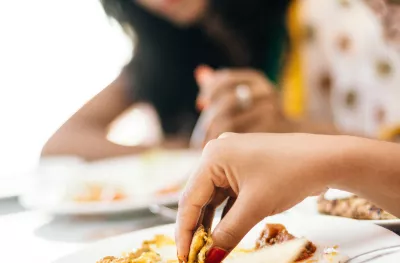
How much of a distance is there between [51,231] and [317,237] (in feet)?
1.29

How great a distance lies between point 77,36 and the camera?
207 cm

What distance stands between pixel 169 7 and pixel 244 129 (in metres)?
0.60

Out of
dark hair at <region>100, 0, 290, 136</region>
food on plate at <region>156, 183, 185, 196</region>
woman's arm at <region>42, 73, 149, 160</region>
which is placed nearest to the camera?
food on plate at <region>156, 183, 185, 196</region>

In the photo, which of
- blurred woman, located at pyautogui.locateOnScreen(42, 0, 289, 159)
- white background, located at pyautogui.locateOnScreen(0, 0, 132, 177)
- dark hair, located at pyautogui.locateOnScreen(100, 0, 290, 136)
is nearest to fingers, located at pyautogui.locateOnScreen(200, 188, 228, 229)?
blurred woman, located at pyautogui.locateOnScreen(42, 0, 289, 159)

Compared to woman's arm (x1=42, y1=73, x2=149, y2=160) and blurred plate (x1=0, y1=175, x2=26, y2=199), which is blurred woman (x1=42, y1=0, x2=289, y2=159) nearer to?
woman's arm (x1=42, y1=73, x2=149, y2=160)

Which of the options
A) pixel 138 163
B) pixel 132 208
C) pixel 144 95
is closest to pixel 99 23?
pixel 144 95

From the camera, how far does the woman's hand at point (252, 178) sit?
1.34 feet

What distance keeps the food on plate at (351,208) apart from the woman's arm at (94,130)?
70 centimetres

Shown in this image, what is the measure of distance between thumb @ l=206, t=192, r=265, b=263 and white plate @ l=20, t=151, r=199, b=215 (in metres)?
0.30

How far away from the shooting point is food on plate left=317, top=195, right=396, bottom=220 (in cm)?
51

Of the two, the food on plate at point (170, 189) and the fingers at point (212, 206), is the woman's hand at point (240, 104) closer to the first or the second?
the food on plate at point (170, 189)

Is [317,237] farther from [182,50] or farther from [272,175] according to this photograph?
[182,50]

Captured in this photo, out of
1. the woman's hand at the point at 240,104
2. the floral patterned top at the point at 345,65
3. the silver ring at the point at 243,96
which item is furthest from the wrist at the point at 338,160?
the floral patterned top at the point at 345,65

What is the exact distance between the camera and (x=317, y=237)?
476mm
